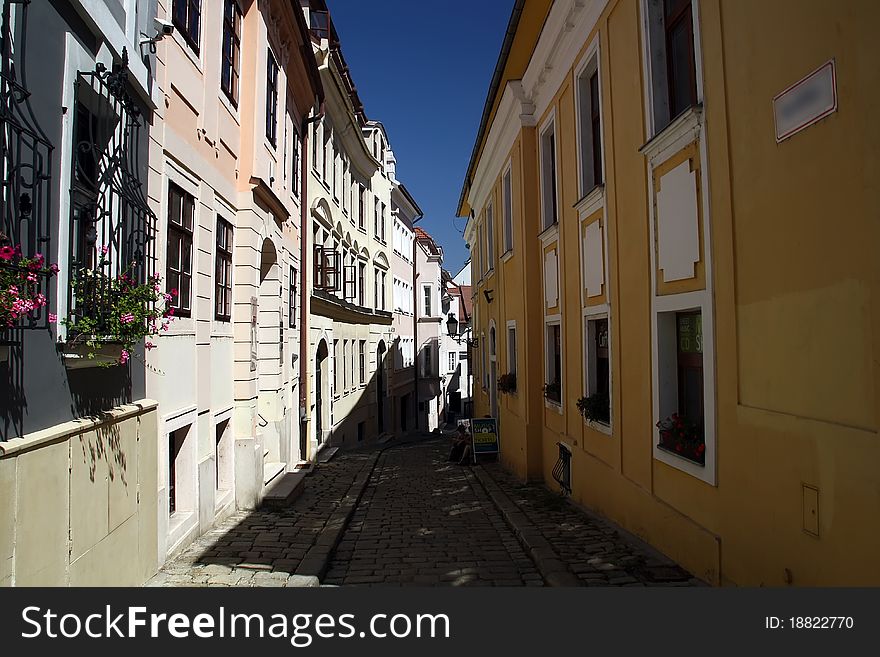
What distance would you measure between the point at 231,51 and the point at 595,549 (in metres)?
8.39

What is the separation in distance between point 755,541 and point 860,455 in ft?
4.82

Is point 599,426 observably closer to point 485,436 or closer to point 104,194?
point 104,194

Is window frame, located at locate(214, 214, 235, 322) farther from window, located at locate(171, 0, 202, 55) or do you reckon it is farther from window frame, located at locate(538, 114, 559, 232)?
window frame, located at locate(538, 114, 559, 232)

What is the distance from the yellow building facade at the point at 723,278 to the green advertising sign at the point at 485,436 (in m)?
5.43

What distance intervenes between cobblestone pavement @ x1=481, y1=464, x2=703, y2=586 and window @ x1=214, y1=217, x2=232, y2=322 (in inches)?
200

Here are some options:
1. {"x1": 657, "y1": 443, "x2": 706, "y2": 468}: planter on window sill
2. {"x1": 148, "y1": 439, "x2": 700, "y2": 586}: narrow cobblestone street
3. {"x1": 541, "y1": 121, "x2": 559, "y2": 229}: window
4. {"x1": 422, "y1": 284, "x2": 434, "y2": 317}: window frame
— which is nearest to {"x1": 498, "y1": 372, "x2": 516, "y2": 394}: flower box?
{"x1": 148, "y1": 439, "x2": 700, "y2": 586}: narrow cobblestone street

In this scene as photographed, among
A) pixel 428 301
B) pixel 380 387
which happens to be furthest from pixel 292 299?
pixel 428 301

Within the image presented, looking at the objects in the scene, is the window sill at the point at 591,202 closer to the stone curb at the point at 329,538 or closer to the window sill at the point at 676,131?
the window sill at the point at 676,131

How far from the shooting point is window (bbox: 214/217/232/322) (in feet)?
30.2

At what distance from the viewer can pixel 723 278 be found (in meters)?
5.47

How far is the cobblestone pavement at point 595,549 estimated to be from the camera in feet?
19.9

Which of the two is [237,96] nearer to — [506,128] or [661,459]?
[506,128]

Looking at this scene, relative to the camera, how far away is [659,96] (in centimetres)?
708

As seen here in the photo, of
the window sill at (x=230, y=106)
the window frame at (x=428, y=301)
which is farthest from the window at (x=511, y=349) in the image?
the window frame at (x=428, y=301)
